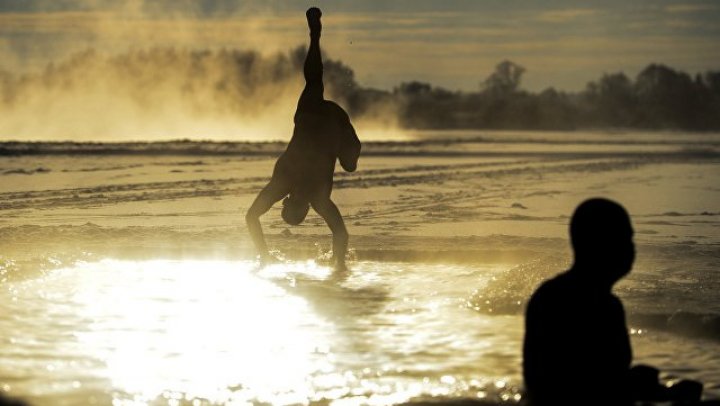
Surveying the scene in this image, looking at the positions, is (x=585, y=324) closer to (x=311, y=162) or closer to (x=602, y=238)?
(x=602, y=238)

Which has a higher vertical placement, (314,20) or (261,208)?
(314,20)

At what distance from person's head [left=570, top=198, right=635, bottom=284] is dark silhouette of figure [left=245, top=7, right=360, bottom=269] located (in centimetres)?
732

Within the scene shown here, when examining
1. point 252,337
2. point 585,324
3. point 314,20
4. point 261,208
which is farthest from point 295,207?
point 585,324

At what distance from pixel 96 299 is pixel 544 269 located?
13.2 ft

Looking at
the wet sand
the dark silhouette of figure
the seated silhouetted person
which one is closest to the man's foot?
the dark silhouette of figure

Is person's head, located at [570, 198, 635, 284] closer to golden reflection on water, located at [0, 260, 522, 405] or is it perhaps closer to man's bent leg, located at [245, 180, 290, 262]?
golden reflection on water, located at [0, 260, 522, 405]

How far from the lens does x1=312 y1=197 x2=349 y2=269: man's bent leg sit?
12180 millimetres

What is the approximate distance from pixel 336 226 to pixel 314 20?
2.01 m

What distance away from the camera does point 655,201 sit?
20.4 metres

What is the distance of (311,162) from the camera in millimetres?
12109

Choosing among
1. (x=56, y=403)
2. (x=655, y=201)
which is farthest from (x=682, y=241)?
(x=56, y=403)

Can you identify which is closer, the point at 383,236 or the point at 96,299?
the point at 96,299

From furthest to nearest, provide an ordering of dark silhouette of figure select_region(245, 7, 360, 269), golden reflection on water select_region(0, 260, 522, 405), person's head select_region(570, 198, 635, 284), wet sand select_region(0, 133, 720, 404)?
dark silhouette of figure select_region(245, 7, 360, 269) → wet sand select_region(0, 133, 720, 404) → golden reflection on water select_region(0, 260, 522, 405) → person's head select_region(570, 198, 635, 284)

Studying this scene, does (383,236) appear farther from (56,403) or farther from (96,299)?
(56,403)
